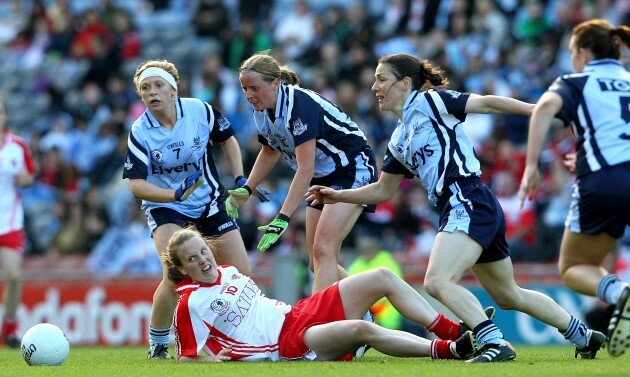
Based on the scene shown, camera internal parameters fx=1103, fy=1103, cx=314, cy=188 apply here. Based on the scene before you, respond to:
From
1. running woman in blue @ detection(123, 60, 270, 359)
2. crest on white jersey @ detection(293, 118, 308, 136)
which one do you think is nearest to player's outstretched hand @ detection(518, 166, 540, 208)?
crest on white jersey @ detection(293, 118, 308, 136)

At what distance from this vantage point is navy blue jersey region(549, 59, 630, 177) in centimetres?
650

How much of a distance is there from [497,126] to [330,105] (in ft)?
21.7

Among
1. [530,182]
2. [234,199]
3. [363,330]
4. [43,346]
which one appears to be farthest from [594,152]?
[43,346]

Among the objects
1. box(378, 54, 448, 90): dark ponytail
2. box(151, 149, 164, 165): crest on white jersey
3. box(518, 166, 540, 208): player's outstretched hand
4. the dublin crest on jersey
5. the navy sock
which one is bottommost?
the navy sock

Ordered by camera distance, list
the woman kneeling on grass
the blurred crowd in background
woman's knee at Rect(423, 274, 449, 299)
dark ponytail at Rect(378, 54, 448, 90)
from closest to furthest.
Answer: woman's knee at Rect(423, 274, 449, 299) < the woman kneeling on grass < dark ponytail at Rect(378, 54, 448, 90) < the blurred crowd in background

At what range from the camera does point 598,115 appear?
6.55 m

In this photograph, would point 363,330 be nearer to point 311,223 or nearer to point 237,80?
point 311,223

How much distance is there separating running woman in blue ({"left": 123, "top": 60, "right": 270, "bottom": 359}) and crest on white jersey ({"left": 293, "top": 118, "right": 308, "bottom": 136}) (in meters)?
0.65

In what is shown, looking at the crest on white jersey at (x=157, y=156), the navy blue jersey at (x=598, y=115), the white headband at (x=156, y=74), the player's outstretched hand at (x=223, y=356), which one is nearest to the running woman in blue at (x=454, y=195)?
the navy blue jersey at (x=598, y=115)

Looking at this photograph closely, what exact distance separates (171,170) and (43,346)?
1.76 metres

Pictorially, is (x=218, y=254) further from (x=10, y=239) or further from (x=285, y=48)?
(x=285, y=48)

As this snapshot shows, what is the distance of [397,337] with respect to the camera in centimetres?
709

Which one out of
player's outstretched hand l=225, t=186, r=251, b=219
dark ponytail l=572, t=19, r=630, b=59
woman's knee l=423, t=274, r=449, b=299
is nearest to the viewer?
dark ponytail l=572, t=19, r=630, b=59

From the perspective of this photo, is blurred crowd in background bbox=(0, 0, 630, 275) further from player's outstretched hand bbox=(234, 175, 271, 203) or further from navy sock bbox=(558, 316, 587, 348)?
navy sock bbox=(558, 316, 587, 348)
